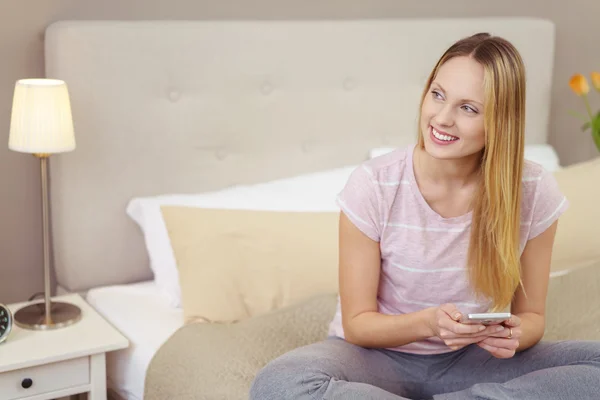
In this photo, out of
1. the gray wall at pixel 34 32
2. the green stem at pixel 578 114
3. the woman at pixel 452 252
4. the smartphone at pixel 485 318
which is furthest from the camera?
the green stem at pixel 578 114

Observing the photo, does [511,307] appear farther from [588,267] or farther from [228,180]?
[228,180]

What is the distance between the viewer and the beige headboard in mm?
2281

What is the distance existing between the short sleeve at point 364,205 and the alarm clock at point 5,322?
830 mm

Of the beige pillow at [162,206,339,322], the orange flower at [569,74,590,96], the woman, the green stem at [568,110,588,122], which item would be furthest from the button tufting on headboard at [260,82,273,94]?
the green stem at [568,110,588,122]

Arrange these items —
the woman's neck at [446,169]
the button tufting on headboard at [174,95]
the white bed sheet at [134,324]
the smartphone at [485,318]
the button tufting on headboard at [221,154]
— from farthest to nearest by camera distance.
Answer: the button tufting on headboard at [221,154], the button tufting on headboard at [174,95], the white bed sheet at [134,324], the woman's neck at [446,169], the smartphone at [485,318]

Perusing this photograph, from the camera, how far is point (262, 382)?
1.60 meters

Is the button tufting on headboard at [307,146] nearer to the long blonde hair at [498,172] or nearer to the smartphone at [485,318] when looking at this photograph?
the long blonde hair at [498,172]

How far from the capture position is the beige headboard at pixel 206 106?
2281 mm

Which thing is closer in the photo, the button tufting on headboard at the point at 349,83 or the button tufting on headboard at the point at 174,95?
the button tufting on headboard at the point at 174,95

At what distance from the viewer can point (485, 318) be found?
1.51m

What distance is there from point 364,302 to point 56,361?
0.74 metres

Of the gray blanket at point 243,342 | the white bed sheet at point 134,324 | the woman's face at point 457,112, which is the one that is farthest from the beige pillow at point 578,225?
the white bed sheet at point 134,324

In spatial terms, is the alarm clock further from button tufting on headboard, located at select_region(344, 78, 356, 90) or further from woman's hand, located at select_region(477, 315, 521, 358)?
button tufting on headboard, located at select_region(344, 78, 356, 90)

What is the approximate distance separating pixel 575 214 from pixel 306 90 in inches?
34.2
